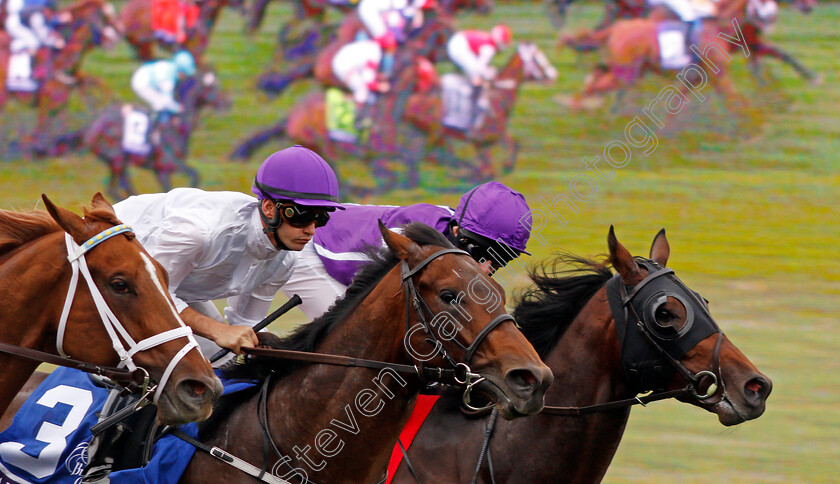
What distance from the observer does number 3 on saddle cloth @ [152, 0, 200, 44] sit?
44.4 ft

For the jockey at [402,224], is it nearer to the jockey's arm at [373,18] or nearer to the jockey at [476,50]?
the jockey at [476,50]

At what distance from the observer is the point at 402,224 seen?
3.92 metres

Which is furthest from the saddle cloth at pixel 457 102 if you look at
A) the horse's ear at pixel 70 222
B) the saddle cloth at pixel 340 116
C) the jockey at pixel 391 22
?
the horse's ear at pixel 70 222

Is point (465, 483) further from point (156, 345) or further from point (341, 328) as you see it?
point (156, 345)

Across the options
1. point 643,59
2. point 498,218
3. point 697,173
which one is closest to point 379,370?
point 498,218

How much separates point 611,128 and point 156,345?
10307mm

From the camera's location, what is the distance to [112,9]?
14.1 m

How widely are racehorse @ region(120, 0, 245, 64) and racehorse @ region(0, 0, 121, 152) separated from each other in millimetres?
299

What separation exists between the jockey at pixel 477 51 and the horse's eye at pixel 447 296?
10.0 metres

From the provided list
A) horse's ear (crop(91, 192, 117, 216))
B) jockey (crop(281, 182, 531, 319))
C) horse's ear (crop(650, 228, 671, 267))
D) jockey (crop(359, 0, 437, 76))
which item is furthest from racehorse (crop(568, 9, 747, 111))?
horse's ear (crop(91, 192, 117, 216))

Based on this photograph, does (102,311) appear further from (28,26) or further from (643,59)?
(28,26)

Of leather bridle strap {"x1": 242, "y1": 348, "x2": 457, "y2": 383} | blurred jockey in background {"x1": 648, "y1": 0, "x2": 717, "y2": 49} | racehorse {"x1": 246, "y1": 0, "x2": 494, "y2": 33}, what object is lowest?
blurred jockey in background {"x1": 648, "y1": 0, "x2": 717, "y2": 49}

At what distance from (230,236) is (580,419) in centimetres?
135

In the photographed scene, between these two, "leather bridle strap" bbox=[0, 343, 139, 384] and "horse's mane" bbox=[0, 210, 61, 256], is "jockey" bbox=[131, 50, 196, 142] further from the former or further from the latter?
"leather bridle strap" bbox=[0, 343, 139, 384]
